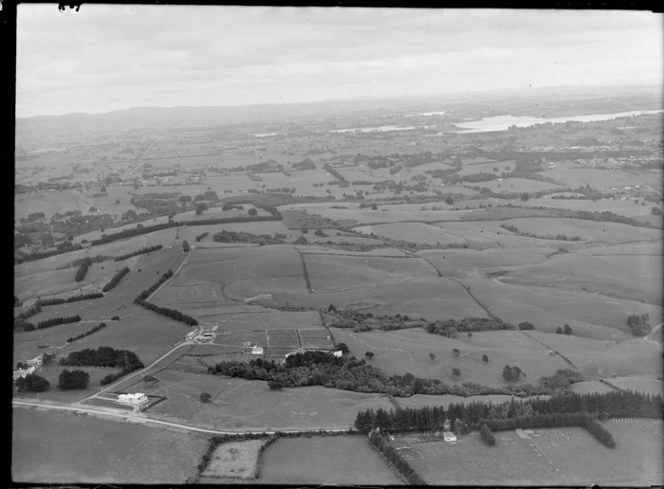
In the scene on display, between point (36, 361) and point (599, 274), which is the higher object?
point (599, 274)

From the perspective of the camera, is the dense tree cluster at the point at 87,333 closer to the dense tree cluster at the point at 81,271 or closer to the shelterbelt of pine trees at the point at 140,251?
the dense tree cluster at the point at 81,271

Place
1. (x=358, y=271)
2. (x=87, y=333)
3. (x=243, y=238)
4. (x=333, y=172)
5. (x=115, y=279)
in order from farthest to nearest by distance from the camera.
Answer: (x=333, y=172) < (x=243, y=238) < (x=358, y=271) < (x=115, y=279) < (x=87, y=333)

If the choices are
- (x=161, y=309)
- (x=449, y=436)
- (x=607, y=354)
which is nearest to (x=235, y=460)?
(x=449, y=436)

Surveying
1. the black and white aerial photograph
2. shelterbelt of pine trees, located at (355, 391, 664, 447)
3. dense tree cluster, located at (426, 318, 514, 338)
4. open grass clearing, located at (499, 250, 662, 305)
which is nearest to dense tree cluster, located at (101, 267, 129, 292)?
the black and white aerial photograph

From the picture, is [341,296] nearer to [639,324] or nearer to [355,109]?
[639,324]

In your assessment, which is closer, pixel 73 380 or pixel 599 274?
pixel 73 380

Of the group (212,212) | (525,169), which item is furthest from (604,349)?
(525,169)

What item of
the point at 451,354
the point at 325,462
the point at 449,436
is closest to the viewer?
the point at 325,462

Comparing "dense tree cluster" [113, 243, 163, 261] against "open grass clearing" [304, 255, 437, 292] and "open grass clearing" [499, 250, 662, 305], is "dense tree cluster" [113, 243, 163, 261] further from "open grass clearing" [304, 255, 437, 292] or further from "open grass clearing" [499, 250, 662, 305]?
"open grass clearing" [499, 250, 662, 305]
